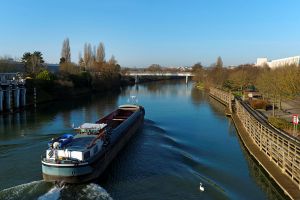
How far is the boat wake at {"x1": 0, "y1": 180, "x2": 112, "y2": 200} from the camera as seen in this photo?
56.3 ft

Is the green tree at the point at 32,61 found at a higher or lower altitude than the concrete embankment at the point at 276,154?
higher

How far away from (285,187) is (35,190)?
12.0m

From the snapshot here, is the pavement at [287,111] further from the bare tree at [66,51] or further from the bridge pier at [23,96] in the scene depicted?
the bare tree at [66,51]

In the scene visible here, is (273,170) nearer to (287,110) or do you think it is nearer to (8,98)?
(287,110)

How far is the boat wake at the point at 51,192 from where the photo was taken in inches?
675

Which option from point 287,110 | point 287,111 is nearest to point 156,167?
point 287,111

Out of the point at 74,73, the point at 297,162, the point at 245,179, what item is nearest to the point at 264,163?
the point at 245,179

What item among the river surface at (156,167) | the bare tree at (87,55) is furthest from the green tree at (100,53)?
the river surface at (156,167)

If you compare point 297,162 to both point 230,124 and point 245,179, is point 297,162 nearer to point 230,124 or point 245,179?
point 245,179

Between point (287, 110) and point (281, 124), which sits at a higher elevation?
point (281, 124)

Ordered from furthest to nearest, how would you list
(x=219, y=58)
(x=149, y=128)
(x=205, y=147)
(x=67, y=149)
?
1. (x=219, y=58)
2. (x=149, y=128)
3. (x=205, y=147)
4. (x=67, y=149)

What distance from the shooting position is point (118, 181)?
19922mm

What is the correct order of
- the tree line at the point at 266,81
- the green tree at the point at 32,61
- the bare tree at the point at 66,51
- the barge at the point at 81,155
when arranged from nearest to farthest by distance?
the barge at the point at 81,155
the tree line at the point at 266,81
the green tree at the point at 32,61
the bare tree at the point at 66,51

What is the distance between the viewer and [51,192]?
17547 mm
